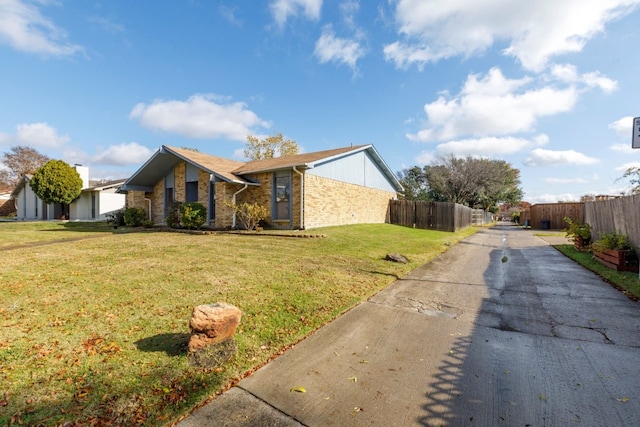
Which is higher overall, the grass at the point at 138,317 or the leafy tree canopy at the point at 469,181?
the leafy tree canopy at the point at 469,181

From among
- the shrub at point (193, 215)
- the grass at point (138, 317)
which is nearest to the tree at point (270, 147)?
the shrub at point (193, 215)

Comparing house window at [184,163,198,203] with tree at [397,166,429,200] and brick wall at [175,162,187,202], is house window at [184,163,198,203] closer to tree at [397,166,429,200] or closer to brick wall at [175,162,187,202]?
brick wall at [175,162,187,202]

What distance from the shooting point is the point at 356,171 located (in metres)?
18.2

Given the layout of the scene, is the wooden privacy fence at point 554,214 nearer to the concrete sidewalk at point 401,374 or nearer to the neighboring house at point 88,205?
the concrete sidewalk at point 401,374

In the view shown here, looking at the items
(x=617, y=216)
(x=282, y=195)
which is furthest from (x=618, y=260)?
(x=282, y=195)

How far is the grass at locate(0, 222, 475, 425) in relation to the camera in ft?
7.39

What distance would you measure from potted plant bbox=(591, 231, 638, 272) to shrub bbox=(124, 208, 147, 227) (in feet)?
66.0

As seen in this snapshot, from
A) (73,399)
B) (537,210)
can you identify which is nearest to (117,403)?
(73,399)

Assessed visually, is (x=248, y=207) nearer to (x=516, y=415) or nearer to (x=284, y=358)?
(x=284, y=358)

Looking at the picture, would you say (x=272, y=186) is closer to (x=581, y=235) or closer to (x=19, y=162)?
(x=581, y=235)

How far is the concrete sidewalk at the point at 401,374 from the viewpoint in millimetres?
2166

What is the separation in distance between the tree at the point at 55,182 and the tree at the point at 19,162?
22734 mm

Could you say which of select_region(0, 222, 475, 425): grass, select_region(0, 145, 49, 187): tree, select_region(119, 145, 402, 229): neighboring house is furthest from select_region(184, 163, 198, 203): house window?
select_region(0, 145, 49, 187): tree

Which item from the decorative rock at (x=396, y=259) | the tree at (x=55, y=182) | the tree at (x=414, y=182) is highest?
the tree at (x=414, y=182)
